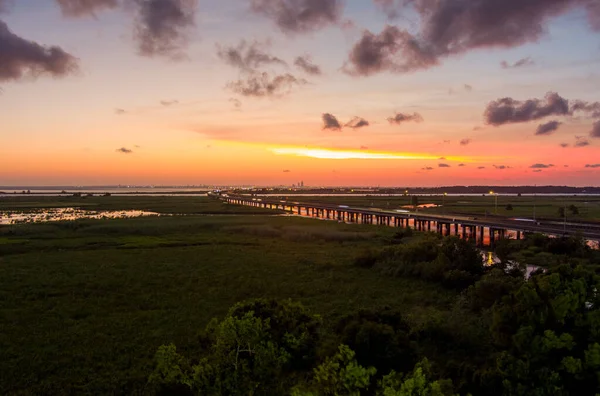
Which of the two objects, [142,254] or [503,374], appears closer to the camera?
[503,374]

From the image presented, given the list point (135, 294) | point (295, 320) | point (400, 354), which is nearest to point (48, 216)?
point (135, 294)

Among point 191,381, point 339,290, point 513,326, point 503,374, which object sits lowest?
point 339,290

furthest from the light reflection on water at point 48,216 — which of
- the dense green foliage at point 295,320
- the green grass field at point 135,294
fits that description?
the dense green foliage at point 295,320

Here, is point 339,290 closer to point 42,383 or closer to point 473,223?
point 42,383

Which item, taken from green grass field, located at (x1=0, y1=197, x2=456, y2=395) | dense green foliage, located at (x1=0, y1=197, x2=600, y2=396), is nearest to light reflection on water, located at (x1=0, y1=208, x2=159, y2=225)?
green grass field, located at (x1=0, y1=197, x2=456, y2=395)

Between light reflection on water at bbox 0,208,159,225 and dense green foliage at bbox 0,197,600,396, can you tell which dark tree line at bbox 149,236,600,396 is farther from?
light reflection on water at bbox 0,208,159,225

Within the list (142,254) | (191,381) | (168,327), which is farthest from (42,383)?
(142,254)

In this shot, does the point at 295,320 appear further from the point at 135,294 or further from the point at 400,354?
the point at 135,294

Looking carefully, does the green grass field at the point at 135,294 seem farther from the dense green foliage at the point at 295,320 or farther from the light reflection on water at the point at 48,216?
the light reflection on water at the point at 48,216
